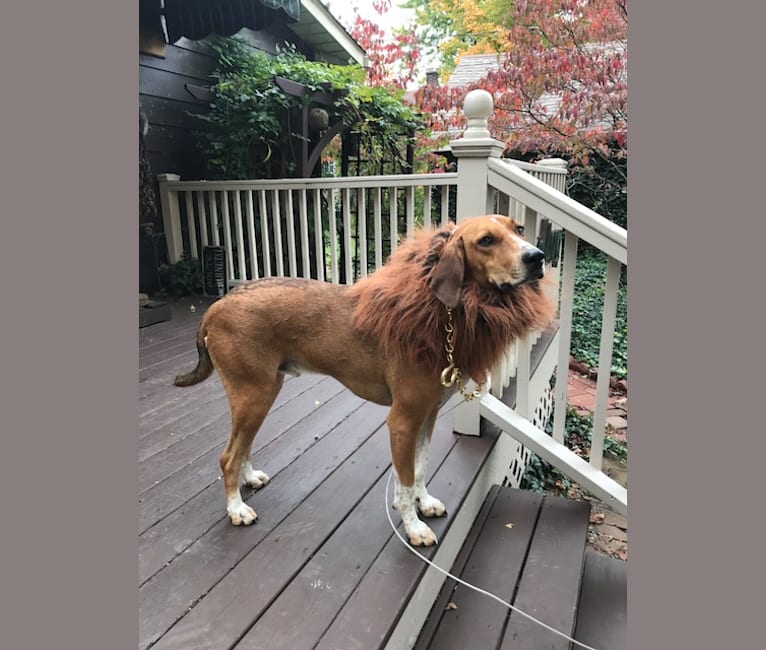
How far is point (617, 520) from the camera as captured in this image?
12.0ft

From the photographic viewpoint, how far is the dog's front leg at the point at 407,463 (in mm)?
1937

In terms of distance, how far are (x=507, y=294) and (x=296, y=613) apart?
4.07 ft

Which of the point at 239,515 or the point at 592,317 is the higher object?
the point at 239,515

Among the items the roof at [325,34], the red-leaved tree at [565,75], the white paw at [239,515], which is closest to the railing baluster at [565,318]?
the white paw at [239,515]

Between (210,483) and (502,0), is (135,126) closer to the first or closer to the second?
(210,483)

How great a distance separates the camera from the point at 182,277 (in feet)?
18.7

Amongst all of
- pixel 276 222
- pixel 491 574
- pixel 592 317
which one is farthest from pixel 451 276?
pixel 592 317

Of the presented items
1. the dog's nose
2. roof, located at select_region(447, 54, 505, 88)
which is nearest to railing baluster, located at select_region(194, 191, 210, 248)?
the dog's nose

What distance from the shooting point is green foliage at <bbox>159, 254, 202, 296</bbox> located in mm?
5698

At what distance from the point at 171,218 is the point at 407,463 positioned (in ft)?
15.4

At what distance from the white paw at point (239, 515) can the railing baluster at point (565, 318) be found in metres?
1.47

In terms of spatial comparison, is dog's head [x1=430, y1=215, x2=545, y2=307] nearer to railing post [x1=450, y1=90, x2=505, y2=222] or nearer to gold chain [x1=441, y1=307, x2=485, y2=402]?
gold chain [x1=441, y1=307, x2=485, y2=402]

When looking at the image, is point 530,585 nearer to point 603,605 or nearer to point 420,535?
point 603,605

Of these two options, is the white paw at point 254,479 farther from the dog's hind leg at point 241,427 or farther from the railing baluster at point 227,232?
the railing baluster at point 227,232
